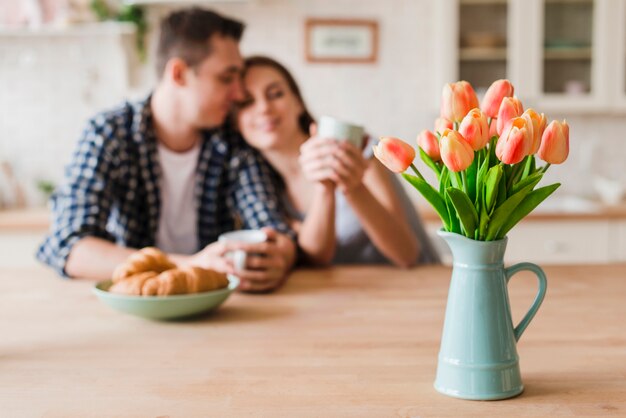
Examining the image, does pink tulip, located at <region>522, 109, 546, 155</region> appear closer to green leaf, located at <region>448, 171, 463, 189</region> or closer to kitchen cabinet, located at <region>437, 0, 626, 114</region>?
green leaf, located at <region>448, 171, 463, 189</region>

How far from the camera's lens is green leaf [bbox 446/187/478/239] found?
86 centimetres

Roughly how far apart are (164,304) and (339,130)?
553mm

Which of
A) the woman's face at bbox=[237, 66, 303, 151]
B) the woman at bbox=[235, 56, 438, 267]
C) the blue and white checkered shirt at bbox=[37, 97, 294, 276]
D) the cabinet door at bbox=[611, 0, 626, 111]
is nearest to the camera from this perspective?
the woman at bbox=[235, 56, 438, 267]

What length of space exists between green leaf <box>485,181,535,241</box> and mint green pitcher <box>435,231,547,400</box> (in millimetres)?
16

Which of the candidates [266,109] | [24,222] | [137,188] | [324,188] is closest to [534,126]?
[324,188]

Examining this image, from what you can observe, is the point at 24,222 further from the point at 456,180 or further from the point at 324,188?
the point at 456,180

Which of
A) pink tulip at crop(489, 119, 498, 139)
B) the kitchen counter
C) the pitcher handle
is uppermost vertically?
pink tulip at crop(489, 119, 498, 139)

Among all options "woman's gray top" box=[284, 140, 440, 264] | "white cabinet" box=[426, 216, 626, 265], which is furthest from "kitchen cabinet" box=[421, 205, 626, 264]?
"woman's gray top" box=[284, 140, 440, 264]

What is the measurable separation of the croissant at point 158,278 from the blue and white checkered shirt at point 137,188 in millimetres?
518

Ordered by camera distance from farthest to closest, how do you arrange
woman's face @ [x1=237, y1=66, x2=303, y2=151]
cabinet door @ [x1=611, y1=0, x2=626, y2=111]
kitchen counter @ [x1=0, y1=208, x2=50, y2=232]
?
1. cabinet door @ [x1=611, y1=0, x2=626, y2=111]
2. kitchen counter @ [x1=0, y1=208, x2=50, y2=232]
3. woman's face @ [x1=237, y1=66, x2=303, y2=151]

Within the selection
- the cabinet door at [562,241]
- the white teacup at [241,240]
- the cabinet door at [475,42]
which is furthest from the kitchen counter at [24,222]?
the cabinet door at [562,241]

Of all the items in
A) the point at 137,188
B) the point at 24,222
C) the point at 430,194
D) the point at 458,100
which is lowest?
the point at 24,222

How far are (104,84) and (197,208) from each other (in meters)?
1.93

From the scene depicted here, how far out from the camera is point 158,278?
1346 mm
